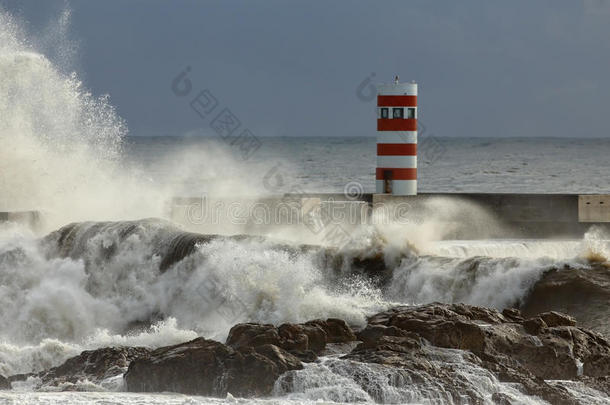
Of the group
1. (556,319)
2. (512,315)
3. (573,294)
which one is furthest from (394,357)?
(573,294)

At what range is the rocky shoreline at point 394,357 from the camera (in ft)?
24.3

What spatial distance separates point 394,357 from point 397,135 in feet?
20.0

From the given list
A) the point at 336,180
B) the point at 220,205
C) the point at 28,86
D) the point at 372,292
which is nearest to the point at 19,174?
the point at 28,86

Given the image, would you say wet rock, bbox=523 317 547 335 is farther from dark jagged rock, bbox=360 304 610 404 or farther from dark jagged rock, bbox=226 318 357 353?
dark jagged rock, bbox=226 318 357 353

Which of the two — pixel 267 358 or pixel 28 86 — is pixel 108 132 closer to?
pixel 28 86

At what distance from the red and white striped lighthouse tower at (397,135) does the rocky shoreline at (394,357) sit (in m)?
4.91

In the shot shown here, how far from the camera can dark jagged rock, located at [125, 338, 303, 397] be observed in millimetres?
7391

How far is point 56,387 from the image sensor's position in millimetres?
7926

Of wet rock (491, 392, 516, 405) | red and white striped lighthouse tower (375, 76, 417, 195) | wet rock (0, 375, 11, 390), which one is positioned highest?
red and white striped lighthouse tower (375, 76, 417, 195)

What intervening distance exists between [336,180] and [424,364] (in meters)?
31.1

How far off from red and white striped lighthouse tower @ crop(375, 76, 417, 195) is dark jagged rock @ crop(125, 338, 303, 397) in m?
6.04

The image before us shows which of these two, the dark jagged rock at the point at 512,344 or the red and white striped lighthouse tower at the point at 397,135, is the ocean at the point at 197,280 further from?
the red and white striped lighthouse tower at the point at 397,135

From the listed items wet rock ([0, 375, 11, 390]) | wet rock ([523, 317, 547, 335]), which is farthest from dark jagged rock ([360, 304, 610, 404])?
wet rock ([0, 375, 11, 390])

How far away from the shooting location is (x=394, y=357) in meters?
7.64
